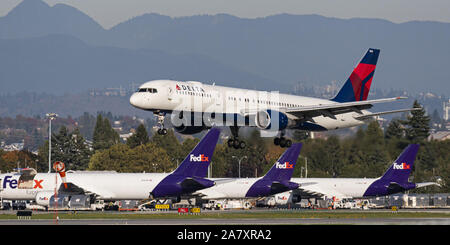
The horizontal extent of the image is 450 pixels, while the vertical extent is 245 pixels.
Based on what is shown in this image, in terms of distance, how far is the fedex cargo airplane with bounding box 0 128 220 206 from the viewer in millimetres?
90875

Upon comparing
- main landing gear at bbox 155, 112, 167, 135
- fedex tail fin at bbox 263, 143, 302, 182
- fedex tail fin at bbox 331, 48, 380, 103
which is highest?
fedex tail fin at bbox 331, 48, 380, 103

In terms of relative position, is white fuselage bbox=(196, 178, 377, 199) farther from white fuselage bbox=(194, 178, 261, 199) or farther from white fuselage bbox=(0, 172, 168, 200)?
white fuselage bbox=(0, 172, 168, 200)

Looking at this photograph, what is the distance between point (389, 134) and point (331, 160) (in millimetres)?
10119

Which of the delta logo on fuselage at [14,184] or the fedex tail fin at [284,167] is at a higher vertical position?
the fedex tail fin at [284,167]

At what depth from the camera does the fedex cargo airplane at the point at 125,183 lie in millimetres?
90875

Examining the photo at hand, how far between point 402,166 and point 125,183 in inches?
1460

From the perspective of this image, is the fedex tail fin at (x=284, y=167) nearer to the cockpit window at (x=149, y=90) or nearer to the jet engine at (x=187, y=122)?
the jet engine at (x=187, y=122)

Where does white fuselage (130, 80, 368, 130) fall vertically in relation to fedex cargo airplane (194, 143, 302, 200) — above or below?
above

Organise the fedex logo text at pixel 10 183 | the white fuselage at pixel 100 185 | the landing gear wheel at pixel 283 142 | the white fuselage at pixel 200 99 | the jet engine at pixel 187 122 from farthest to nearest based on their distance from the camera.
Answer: the fedex logo text at pixel 10 183 → the white fuselage at pixel 100 185 → the landing gear wheel at pixel 283 142 → the jet engine at pixel 187 122 → the white fuselage at pixel 200 99

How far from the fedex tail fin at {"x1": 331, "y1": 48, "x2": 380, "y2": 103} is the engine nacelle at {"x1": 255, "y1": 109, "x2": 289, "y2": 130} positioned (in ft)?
49.2

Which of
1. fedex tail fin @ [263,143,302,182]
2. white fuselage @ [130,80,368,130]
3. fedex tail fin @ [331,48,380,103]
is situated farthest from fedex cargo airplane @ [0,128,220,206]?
white fuselage @ [130,80,368,130]

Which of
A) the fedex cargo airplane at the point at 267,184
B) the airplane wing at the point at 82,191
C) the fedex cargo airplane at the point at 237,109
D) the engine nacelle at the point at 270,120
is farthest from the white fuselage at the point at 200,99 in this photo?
the fedex cargo airplane at the point at 267,184
